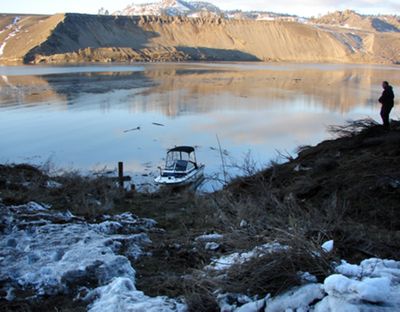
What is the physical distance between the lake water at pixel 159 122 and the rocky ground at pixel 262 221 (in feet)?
12.0

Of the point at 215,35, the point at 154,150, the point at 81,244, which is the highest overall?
the point at 215,35

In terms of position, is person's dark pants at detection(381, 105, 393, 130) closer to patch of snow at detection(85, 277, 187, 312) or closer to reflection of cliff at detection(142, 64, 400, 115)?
patch of snow at detection(85, 277, 187, 312)

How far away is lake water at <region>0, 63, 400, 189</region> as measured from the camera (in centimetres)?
2008

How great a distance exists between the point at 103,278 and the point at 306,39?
15455cm

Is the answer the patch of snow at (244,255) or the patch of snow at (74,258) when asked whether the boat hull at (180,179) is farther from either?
the patch of snow at (244,255)

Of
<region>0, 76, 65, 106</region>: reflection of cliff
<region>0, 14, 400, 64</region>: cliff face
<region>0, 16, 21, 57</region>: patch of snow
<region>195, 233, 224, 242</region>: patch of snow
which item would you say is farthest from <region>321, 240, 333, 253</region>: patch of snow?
<region>0, 16, 21, 57</region>: patch of snow

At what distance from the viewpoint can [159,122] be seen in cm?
2784

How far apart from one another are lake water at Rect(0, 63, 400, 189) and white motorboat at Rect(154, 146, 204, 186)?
579 mm

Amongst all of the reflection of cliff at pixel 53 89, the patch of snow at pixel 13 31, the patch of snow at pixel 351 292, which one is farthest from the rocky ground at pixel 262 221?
the patch of snow at pixel 13 31

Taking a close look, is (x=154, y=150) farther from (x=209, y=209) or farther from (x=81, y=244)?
(x=81, y=244)

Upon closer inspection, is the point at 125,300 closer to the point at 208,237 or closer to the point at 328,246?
the point at 328,246

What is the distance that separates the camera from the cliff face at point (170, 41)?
113062mm

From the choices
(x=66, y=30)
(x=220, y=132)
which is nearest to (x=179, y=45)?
(x=66, y=30)

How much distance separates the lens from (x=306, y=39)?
493 feet
